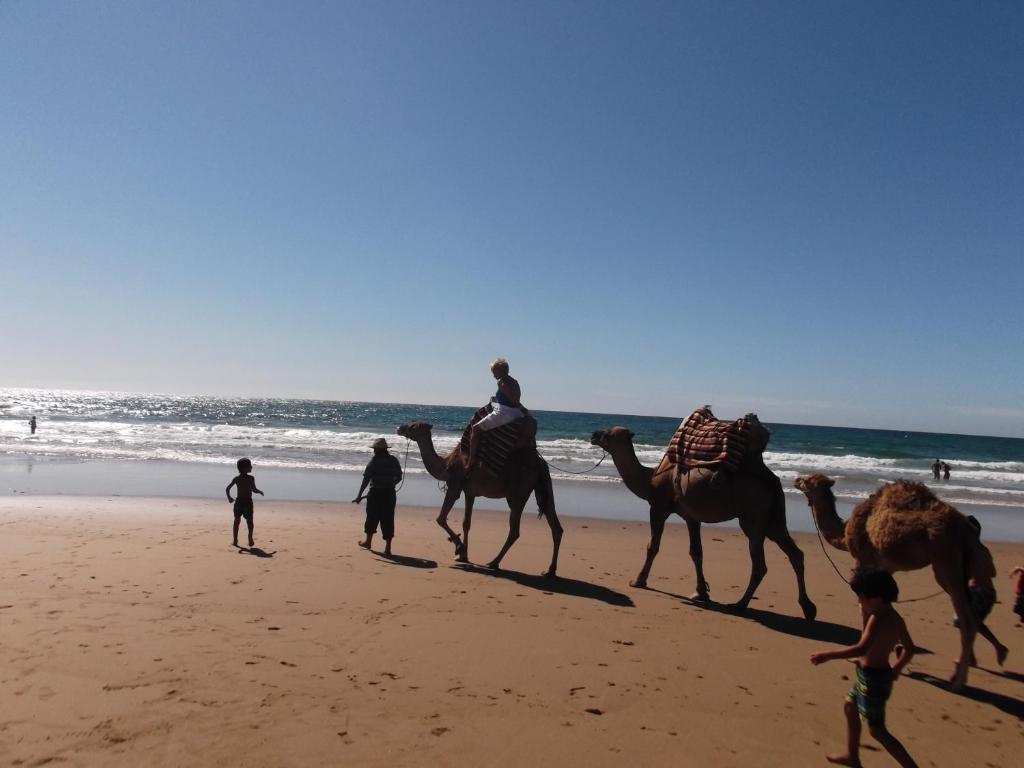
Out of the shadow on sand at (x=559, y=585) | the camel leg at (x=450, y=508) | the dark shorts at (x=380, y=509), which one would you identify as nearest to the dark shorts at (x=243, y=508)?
the dark shorts at (x=380, y=509)

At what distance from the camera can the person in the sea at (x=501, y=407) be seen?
31.6 ft

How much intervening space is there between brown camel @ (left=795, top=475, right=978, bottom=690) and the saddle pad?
1.78 m

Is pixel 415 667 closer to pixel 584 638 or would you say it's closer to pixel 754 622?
pixel 584 638

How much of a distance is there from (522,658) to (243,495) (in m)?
6.01

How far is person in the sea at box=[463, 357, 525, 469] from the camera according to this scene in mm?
9625

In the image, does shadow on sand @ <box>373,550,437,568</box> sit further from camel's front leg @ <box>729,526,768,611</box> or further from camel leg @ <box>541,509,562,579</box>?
camel's front leg @ <box>729,526,768,611</box>

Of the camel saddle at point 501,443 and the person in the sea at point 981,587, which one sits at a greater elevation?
the camel saddle at point 501,443

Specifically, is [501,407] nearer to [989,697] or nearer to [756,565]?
[756,565]

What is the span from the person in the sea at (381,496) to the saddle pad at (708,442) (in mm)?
4297

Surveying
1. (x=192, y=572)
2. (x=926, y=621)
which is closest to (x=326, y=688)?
(x=192, y=572)

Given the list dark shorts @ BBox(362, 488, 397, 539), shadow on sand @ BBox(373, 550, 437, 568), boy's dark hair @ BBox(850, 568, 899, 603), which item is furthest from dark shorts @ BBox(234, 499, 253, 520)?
boy's dark hair @ BBox(850, 568, 899, 603)

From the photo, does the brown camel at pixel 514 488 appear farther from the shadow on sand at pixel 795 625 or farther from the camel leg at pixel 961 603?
the camel leg at pixel 961 603

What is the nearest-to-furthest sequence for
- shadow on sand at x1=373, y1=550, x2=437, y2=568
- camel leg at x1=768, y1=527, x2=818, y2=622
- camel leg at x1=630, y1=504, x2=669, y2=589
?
camel leg at x1=768, y1=527, x2=818, y2=622 → camel leg at x1=630, y1=504, x2=669, y2=589 → shadow on sand at x1=373, y1=550, x2=437, y2=568

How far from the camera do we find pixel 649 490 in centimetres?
896
